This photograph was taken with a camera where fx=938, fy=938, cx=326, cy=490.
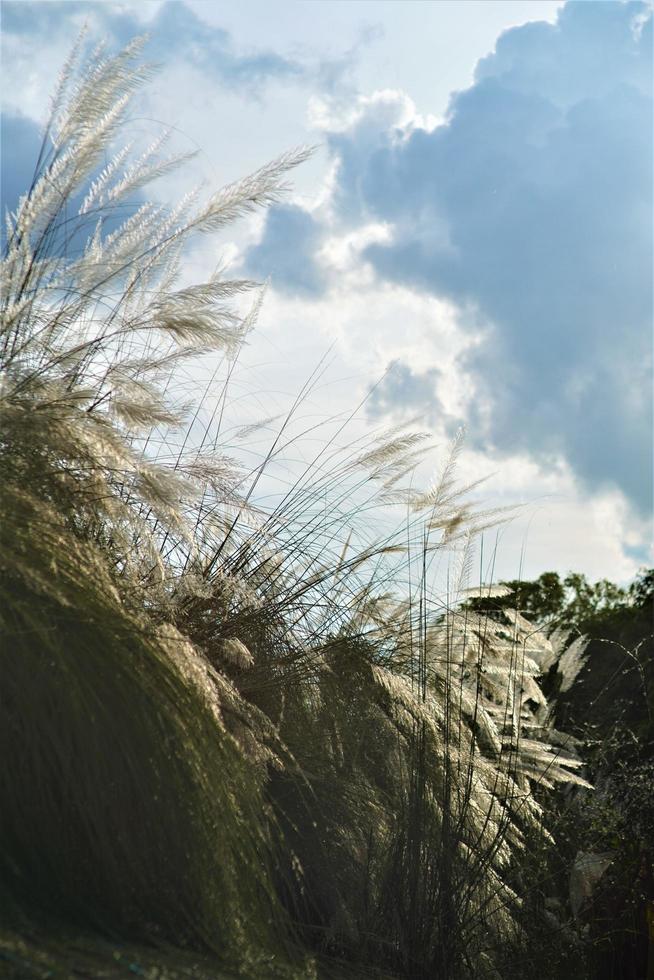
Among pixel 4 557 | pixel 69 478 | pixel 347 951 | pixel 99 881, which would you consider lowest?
pixel 347 951

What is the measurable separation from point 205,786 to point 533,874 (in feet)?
5.85

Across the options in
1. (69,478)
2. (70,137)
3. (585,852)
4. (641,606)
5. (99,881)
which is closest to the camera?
(99,881)

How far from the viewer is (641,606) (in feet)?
23.4

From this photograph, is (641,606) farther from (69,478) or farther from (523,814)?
(69,478)

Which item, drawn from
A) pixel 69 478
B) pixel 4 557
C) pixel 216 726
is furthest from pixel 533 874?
pixel 4 557

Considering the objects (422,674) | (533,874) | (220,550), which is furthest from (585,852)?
(220,550)

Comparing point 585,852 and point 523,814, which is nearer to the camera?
point 523,814

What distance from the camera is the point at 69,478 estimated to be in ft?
6.16

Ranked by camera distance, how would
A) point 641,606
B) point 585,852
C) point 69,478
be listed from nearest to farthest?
point 69,478 → point 585,852 → point 641,606

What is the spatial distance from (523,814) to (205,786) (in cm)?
141

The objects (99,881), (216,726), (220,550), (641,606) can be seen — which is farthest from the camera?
(641,606)

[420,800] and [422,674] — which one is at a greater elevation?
[422,674]

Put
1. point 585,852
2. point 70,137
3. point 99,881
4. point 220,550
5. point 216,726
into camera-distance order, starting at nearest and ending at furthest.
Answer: point 99,881 → point 216,726 → point 70,137 → point 220,550 → point 585,852

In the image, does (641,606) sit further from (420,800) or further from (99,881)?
(99,881)
